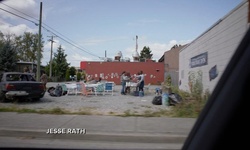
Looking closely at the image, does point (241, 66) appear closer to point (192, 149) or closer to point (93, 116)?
point (192, 149)

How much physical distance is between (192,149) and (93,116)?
8060 mm

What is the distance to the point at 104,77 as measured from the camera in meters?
41.8

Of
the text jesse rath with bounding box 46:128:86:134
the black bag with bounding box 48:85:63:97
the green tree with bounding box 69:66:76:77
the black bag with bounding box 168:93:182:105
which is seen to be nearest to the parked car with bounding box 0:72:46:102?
the black bag with bounding box 48:85:63:97

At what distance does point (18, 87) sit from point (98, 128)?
654 cm

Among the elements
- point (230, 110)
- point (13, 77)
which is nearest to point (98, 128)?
point (230, 110)

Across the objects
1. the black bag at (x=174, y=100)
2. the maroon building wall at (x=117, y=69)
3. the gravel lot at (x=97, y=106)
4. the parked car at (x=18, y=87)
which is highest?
the maroon building wall at (x=117, y=69)

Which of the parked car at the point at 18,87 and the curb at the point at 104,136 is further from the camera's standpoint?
the parked car at the point at 18,87

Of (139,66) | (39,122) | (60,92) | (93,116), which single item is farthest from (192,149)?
(139,66)

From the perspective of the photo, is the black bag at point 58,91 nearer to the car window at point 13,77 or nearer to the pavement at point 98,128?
the car window at point 13,77

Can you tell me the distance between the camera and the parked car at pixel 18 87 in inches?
459

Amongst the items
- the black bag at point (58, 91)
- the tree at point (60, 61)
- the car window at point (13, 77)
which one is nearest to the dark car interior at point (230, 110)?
the car window at point (13, 77)

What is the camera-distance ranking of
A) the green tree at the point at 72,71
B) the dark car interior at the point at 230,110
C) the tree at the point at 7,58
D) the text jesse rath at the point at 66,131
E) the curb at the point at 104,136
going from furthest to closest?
1. the green tree at the point at 72,71
2. the tree at the point at 7,58
3. the text jesse rath at the point at 66,131
4. the curb at the point at 104,136
5. the dark car interior at the point at 230,110

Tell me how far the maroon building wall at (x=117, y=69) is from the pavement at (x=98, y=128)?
3309 centimetres

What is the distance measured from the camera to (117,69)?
41906mm
